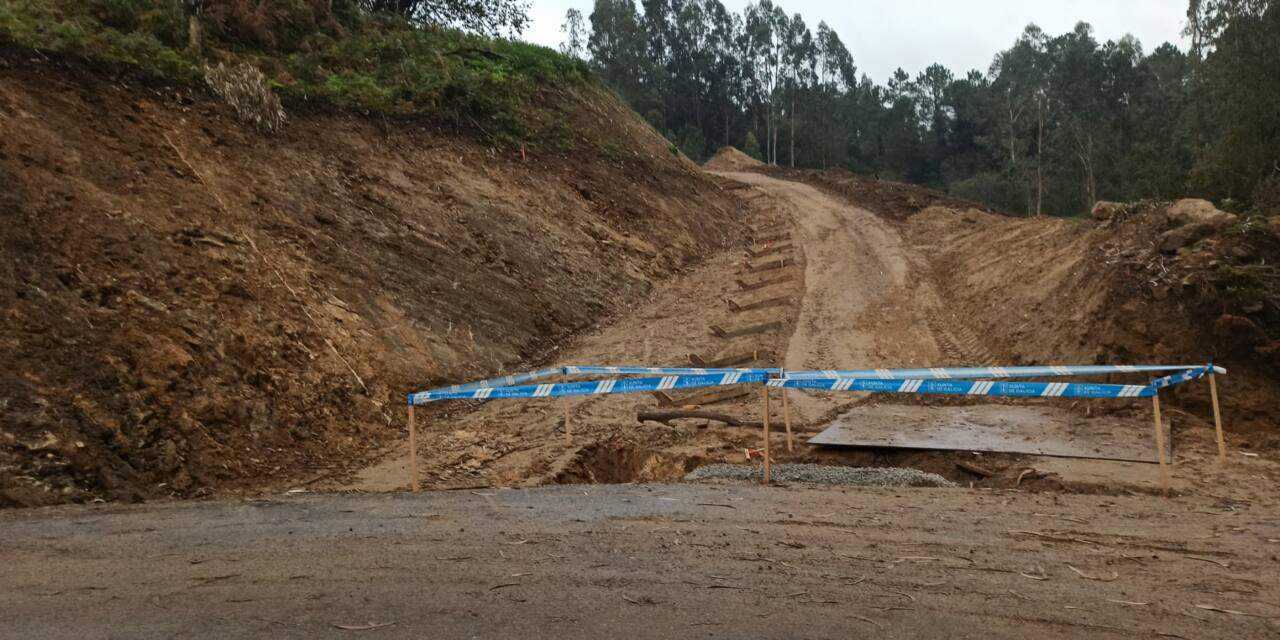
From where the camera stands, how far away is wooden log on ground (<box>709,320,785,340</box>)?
16062mm

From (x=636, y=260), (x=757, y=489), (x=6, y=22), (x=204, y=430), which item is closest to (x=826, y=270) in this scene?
(x=636, y=260)

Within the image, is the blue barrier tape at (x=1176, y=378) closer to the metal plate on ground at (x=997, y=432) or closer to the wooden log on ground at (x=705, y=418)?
the metal plate on ground at (x=997, y=432)

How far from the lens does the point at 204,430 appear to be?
8.10 m

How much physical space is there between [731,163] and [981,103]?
3249cm

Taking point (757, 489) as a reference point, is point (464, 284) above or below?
above

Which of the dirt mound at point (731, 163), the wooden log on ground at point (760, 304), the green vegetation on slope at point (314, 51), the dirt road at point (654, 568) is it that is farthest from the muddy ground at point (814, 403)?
the dirt mound at point (731, 163)

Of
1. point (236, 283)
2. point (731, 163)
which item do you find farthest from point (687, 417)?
point (731, 163)

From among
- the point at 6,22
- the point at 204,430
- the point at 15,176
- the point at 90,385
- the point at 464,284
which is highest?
the point at 6,22

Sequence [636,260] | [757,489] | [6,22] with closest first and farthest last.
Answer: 1. [757,489]
2. [6,22]
3. [636,260]

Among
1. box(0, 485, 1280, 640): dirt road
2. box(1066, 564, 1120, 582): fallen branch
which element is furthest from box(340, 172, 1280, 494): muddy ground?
box(1066, 564, 1120, 582): fallen branch

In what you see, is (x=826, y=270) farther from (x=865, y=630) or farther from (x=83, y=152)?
(x=865, y=630)

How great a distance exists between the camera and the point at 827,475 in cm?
780

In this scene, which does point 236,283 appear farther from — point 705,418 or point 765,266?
point 765,266

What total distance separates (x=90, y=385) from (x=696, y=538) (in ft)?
20.2
